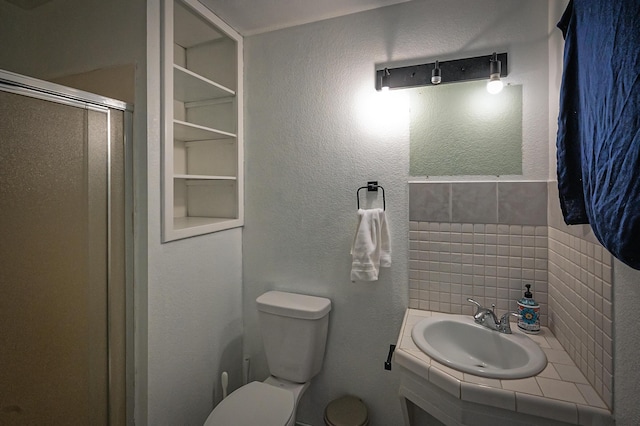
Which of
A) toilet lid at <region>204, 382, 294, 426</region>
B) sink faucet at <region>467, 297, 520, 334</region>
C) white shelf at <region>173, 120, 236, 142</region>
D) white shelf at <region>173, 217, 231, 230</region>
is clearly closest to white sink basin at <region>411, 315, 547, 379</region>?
sink faucet at <region>467, 297, 520, 334</region>

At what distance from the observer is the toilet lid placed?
125cm

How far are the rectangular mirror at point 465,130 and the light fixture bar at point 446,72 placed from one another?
0.05m

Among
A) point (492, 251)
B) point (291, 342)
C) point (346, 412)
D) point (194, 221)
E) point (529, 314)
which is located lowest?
point (346, 412)

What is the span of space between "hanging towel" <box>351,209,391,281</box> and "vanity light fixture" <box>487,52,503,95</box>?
72cm

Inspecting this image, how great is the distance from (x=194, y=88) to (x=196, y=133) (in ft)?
0.77

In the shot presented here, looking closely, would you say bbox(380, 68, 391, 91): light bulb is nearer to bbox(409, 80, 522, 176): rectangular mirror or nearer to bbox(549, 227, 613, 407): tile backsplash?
bbox(409, 80, 522, 176): rectangular mirror

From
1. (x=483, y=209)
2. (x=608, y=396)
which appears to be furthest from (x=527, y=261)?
(x=608, y=396)

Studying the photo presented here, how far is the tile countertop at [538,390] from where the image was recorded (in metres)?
0.89

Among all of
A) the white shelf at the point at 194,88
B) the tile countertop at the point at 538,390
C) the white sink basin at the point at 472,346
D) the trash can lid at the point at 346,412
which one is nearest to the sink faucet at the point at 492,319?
the white sink basin at the point at 472,346

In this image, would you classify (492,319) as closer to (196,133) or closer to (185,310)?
(185,310)

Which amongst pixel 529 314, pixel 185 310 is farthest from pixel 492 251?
pixel 185 310

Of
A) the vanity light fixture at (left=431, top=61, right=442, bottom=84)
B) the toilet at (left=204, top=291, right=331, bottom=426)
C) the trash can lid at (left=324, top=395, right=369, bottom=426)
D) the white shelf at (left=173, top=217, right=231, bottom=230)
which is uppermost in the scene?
the vanity light fixture at (left=431, top=61, right=442, bottom=84)

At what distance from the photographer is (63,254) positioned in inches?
44.2

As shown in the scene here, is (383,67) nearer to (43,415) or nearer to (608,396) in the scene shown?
(608,396)
